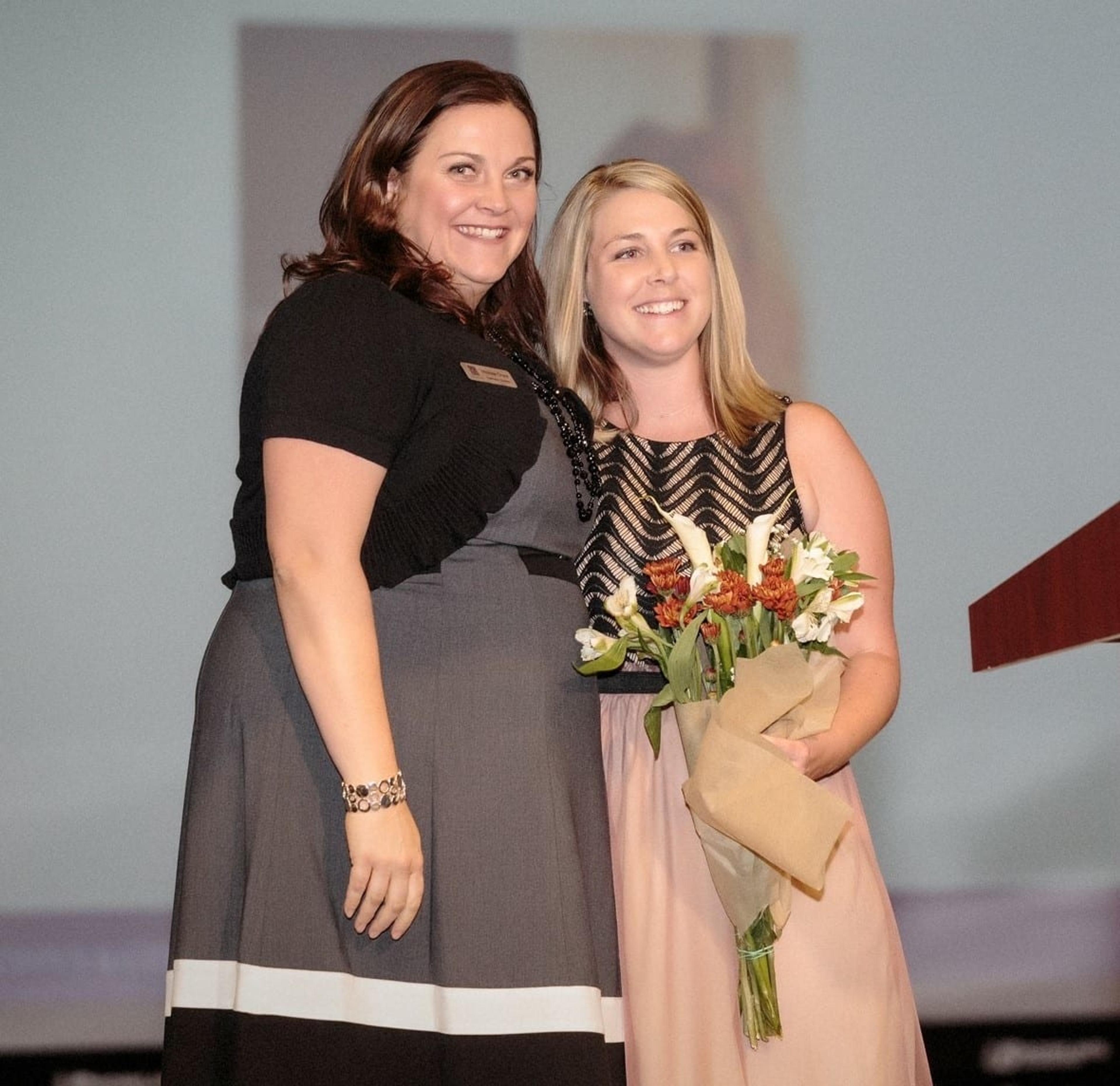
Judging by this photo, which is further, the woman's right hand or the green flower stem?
the green flower stem

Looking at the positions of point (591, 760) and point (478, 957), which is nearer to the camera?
point (478, 957)

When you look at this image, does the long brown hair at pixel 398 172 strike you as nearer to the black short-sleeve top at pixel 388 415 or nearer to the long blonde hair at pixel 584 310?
the black short-sleeve top at pixel 388 415

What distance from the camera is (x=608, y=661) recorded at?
190 centimetres

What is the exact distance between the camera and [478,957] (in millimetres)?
1728

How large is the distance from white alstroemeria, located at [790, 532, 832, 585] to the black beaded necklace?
30cm

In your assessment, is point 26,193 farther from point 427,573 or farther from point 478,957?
point 478,957

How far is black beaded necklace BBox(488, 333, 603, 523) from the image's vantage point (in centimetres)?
210

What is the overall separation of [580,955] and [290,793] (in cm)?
38

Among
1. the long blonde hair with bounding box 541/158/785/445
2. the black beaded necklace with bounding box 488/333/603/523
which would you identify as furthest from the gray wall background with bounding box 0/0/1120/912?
the black beaded necklace with bounding box 488/333/603/523

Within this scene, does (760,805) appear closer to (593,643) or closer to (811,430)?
(593,643)

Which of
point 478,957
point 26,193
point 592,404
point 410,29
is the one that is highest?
point 410,29

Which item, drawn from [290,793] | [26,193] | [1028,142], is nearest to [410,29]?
[26,193]

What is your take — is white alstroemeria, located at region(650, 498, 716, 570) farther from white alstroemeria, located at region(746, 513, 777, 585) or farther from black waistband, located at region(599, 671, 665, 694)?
black waistband, located at region(599, 671, 665, 694)

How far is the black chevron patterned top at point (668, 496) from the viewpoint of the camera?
7.43 ft
